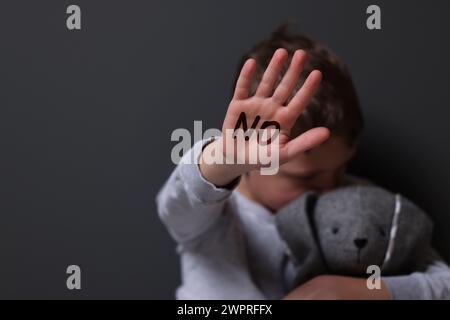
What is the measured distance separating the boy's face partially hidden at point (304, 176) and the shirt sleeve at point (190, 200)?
0.06 metres

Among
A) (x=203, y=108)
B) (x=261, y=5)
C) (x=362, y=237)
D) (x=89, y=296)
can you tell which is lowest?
(x=89, y=296)

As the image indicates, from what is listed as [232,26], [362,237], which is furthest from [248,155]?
[232,26]

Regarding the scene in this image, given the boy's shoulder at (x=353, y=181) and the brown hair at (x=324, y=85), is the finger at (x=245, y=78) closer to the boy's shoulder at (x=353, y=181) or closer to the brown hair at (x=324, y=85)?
the brown hair at (x=324, y=85)

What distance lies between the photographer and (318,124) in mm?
636

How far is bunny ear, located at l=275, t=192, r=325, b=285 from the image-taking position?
24.6 inches

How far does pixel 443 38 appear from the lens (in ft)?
2.50

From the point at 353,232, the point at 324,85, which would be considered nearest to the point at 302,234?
the point at 353,232

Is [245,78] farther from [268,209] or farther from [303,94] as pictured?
[268,209]

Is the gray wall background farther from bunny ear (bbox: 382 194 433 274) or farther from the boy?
bunny ear (bbox: 382 194 433 274)

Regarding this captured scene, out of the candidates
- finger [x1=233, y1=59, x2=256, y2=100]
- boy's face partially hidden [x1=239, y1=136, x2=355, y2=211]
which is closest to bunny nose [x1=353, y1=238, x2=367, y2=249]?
boy's face partially hidden [x1=239, y1=136, x2=355, y2=211]

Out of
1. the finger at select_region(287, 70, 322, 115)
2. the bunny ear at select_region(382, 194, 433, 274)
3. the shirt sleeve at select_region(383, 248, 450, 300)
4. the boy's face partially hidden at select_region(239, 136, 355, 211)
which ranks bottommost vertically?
the shirt sleeve at select_region(383, 248, 450, 300)

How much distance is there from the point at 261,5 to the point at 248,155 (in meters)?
0.31

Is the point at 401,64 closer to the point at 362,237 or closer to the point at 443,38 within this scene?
the point at 443,38

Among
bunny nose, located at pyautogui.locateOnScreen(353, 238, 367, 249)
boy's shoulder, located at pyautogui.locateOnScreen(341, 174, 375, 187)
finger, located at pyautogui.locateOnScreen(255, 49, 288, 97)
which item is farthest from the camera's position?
boy's shoulder, located at pyautogui.locateOnScreen(341, 174, 375, 187)
